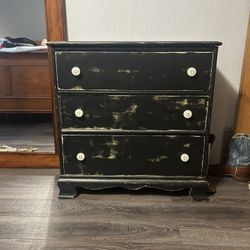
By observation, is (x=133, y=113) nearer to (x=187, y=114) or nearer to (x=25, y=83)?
(x=187, y=114)

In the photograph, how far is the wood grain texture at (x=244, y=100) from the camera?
1.72m

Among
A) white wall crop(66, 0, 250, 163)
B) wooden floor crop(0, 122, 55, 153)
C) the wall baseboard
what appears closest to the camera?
white wall crop(66, 0, 250, 163)

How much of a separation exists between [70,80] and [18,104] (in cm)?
102

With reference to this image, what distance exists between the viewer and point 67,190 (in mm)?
1628

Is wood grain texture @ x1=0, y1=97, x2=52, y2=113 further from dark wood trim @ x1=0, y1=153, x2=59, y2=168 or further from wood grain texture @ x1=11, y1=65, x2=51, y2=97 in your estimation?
dark wood trim @ x1=0, y1=153, x2=59, y2=168

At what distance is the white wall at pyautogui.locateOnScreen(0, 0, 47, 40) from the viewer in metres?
2.15

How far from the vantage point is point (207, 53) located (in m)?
1.37

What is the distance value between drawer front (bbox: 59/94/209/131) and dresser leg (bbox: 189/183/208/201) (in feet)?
1.20

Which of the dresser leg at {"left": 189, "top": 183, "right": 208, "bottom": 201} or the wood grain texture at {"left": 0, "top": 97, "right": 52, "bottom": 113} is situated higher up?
the wood grain texture at {"left": 0, "top": 97, "right": 52, "bottom": 113}

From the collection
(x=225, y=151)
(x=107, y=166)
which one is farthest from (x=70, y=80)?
(x=225, y=151)

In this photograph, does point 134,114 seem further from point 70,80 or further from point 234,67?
point 234,67

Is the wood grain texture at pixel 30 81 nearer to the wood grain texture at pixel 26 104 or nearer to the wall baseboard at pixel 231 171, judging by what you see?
the wood grain texture at pixel 26 104

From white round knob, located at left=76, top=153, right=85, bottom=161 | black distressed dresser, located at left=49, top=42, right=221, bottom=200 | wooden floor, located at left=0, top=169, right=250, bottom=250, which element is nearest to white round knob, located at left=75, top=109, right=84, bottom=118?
black distressed dresser, located at left=49, top=42, right=221, bottom=200

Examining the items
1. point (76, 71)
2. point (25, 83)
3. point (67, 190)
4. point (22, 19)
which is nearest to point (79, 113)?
point (76, 71)
